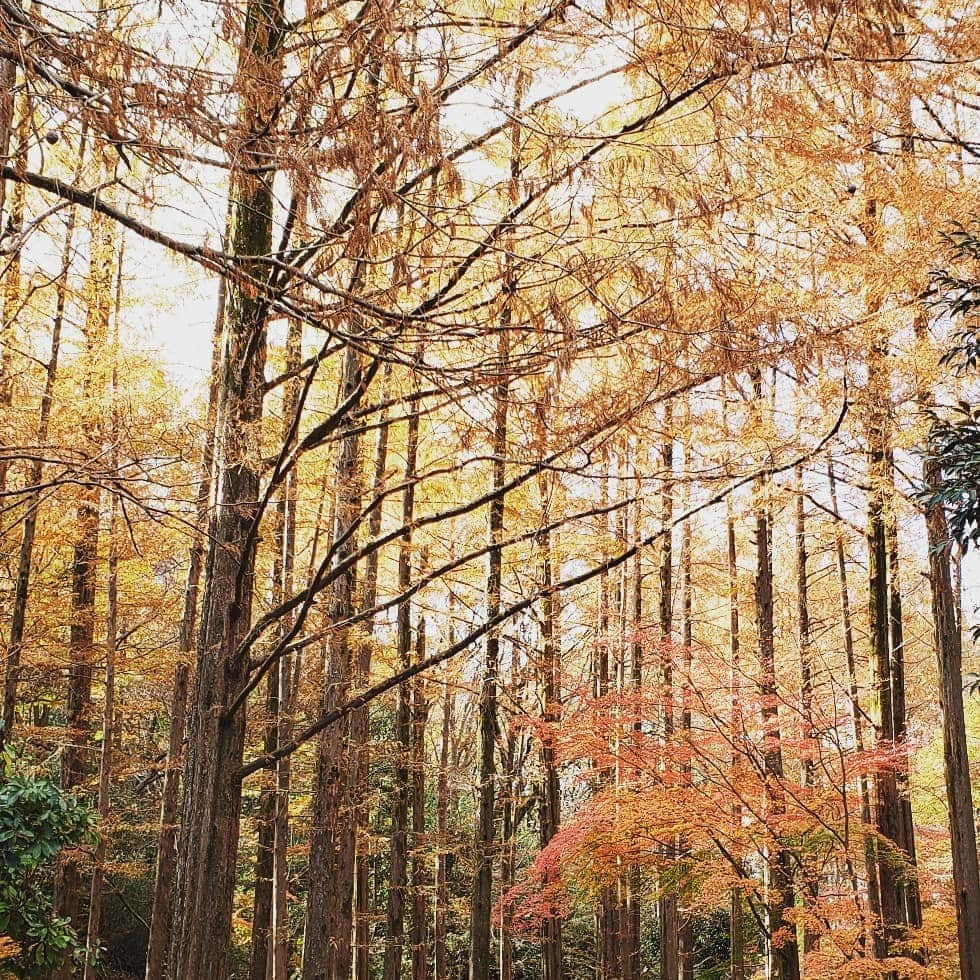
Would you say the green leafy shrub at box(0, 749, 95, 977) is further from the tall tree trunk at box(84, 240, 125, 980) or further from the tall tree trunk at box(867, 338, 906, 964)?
the tall tree trunk at box(867, 338, 906, 964)

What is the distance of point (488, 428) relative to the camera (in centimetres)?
297

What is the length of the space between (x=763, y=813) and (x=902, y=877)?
4.00 feet

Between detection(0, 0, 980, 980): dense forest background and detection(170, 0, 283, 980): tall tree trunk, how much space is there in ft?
0.06

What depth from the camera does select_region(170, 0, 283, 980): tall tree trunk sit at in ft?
11.8

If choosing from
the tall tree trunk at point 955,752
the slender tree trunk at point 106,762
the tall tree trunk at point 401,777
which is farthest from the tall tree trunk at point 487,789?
the tall tree trunk at point 955,752

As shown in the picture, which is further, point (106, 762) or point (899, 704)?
point (106, 762)

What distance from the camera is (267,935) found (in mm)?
11219

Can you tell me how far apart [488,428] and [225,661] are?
5.51ft

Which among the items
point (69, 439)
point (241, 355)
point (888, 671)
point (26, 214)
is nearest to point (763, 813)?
point (888, 671)

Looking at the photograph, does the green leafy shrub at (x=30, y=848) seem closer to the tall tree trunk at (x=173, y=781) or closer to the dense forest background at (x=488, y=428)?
the dense forest background at (x=488, y=428)

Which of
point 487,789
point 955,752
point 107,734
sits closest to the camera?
point 955,752

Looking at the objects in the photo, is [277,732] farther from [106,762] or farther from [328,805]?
[328,805]

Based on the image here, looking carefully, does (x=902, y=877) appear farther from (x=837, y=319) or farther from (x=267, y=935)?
(x=267, y=935)

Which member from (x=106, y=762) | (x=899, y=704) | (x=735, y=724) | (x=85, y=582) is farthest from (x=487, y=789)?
(x=85, y=582)
